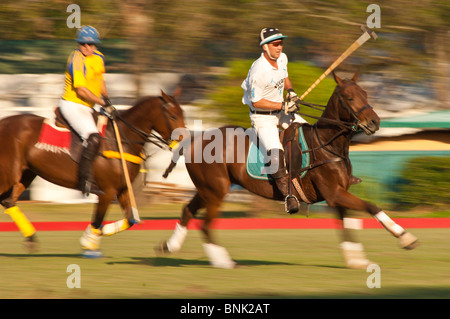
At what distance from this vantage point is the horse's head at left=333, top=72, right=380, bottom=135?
864 cm

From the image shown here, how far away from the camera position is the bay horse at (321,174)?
8.70 meters

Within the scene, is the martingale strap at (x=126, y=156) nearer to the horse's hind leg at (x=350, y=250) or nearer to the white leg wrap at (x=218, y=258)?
the white leg wrap at (x=218, y=258)

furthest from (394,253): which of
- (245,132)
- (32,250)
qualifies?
(32,250)

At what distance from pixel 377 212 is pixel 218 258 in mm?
2050

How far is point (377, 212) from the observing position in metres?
8.44

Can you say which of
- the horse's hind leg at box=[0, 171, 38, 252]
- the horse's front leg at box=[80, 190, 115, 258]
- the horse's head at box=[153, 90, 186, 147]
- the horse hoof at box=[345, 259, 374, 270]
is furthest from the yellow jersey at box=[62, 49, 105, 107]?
the horse hoof at box=[345, 259, 374, 270]

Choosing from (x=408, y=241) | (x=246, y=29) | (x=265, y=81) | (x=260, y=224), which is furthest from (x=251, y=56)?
(x=408, y=241)

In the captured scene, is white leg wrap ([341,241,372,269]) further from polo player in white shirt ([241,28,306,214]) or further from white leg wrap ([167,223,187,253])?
white leg wrap ([167,223,187,253])

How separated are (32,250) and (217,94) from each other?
634 centimetres

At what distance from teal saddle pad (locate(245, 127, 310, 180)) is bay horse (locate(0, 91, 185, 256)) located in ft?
4.17

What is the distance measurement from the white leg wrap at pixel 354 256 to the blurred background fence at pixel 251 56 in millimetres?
6815

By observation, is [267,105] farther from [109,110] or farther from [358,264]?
[109,110]

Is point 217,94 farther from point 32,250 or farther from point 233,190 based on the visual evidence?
point 32,250

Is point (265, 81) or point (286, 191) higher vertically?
point (265, 81)
